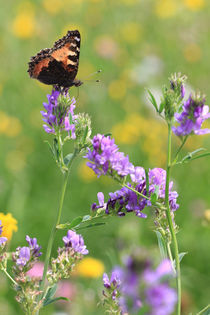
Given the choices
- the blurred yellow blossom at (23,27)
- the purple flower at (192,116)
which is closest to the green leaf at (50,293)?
the purple flower at (192,116)

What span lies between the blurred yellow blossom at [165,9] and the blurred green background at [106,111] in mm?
22

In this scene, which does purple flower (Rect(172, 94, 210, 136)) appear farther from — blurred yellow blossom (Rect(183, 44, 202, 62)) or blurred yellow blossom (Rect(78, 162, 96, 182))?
blurred yellow blossom (Rect(183, 44, 202, 62))

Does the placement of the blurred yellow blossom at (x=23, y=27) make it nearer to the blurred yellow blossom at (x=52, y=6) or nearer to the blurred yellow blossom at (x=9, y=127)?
the blurred yellow blossom at (x=52, y=6)

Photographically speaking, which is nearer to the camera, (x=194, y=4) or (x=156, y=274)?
(x=156, y=274)

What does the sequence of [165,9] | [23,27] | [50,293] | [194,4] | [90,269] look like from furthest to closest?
[194,4] → [165,9] → [23,27] → [90,269] → [50,293]

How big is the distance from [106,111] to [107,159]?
186 inches

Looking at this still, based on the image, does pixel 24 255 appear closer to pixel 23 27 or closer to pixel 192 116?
pixel 192 116

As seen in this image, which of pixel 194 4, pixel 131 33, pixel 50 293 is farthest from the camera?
pixel 194 4

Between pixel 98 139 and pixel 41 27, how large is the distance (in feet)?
19.7

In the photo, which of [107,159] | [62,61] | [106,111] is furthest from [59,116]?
[106,111]

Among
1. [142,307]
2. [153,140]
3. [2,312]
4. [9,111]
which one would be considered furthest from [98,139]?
[9,111]

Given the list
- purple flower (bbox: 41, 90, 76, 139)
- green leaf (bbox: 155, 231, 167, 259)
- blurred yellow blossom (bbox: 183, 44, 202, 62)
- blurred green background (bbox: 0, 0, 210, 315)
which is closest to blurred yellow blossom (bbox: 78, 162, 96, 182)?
blurred green background (bbox: 0, 0, 210, 315)

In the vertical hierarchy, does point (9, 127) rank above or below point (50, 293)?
above

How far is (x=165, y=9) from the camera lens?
775 cm
